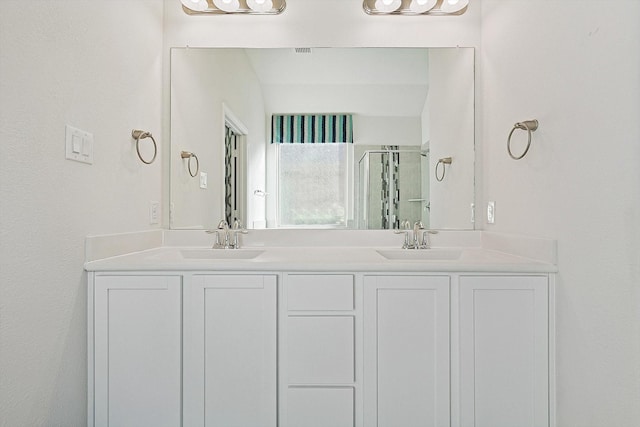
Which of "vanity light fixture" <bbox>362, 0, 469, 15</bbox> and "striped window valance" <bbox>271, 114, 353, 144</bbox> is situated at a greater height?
"vanity light fixture" <bbox>362, 0, 469, 15</bbox>

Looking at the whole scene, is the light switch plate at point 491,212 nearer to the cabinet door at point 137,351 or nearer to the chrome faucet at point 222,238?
the chrome faucet at point 222,238

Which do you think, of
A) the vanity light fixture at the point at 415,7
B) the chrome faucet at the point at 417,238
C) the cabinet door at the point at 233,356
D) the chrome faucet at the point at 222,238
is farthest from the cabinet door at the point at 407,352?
the vanity light fixture at the point at 415,7

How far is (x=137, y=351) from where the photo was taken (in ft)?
4.79

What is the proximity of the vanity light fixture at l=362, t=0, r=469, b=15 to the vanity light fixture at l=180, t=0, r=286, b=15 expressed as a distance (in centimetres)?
47

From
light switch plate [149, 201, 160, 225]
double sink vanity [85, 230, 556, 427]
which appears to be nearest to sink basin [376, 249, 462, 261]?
double sink vanity [85, 230, 556, 427]

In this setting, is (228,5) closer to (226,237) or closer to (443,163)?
(226,237)

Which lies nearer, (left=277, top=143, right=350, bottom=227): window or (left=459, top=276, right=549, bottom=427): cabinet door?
(left=459, top=276, right=549, bottom=427): cabinet door

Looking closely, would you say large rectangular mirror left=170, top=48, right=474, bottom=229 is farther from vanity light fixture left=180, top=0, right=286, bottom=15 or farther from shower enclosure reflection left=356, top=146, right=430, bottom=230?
vanity light fixture left=180, top=0, right=286, bottom=15

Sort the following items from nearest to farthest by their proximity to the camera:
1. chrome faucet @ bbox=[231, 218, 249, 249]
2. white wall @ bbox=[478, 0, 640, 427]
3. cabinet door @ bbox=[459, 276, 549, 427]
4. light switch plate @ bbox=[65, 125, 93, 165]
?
white wall @ bbox=[478, 0, 640, 427] < light switch plate @ bbox=[65, 125, 93, 165] < cabinet door @ bbox=[459, 276, 549, 427] < chrome faucet @ bbox=[231, 218, 249, 249]

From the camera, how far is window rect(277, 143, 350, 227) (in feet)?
6.75

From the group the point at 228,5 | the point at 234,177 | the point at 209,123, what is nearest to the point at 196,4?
the point at 228,5

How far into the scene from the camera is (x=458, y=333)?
4.73ft

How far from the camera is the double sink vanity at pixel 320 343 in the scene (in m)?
1.44

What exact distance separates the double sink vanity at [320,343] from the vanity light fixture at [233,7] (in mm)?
1302
